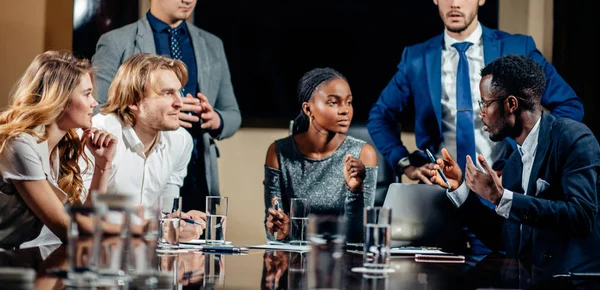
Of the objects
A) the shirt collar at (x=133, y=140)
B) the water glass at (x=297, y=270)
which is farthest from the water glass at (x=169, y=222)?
the shirt collar at (x=133, y=140)

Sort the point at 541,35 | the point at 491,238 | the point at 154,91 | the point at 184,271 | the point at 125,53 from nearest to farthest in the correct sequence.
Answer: the point at 184,271 → the point at 491,238 → the point at 154,91 → the point at 125,53 → the point at 541,35

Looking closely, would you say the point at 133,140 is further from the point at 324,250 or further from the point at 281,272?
the point at 324,250

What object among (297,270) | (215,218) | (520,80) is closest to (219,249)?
(215,218)

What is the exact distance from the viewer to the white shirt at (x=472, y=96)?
356 centimetres

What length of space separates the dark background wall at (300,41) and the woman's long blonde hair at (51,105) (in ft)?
5.26

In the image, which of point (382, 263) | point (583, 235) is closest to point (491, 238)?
point (583, 235)

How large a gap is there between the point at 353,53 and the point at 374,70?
6.0 inches

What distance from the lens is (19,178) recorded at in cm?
226

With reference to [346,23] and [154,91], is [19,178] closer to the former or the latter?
[154,91]

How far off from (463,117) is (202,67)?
4.18ft

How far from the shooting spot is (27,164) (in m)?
2.27

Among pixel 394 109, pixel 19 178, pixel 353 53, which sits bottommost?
pixel 19 178

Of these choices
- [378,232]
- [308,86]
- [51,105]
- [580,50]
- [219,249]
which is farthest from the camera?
[580,50]

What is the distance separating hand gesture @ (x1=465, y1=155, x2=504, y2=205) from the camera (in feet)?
7.76
